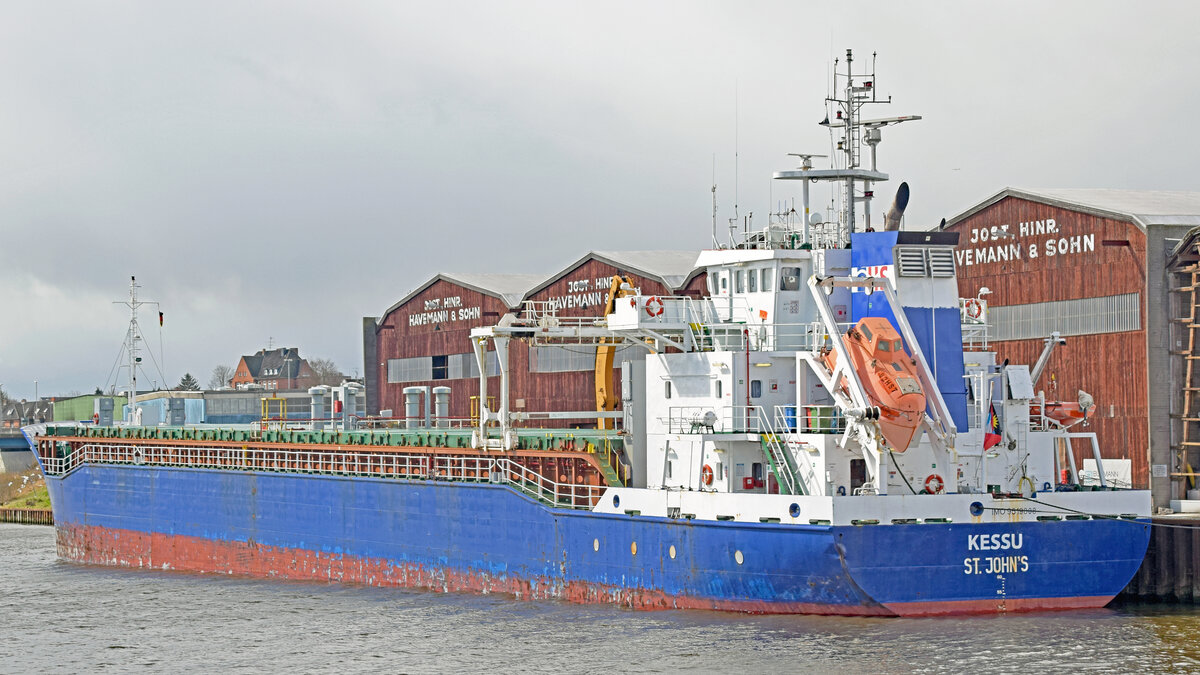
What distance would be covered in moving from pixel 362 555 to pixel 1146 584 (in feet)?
59.6

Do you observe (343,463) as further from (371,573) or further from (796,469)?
(796,469)

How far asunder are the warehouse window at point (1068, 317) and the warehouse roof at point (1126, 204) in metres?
2.07

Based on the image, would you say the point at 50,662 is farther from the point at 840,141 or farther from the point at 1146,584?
the point at 1146,584

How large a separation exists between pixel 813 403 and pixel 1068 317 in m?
13.7

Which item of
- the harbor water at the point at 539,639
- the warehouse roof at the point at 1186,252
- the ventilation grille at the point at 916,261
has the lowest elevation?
the harbor water at the point at 539,639

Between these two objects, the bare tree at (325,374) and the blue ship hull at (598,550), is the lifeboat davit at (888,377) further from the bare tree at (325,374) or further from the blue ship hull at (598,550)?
the bare tree at (325,374)

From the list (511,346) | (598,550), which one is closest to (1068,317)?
(598,550)

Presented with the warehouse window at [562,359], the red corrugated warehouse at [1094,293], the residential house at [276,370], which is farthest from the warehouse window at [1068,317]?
the residential house at [276,370]

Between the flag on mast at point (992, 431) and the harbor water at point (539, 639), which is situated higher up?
the flag on mast at point (992, 431)

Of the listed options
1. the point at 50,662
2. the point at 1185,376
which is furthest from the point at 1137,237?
the point at 50,662

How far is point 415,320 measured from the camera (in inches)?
2522

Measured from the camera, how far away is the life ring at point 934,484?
88.3 ft

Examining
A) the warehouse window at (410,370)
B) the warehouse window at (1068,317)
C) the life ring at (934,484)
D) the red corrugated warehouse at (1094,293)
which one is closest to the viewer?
the life ring at (934,484)

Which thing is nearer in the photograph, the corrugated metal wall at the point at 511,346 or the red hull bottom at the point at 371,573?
the red hull bottom at the point at 371,573
